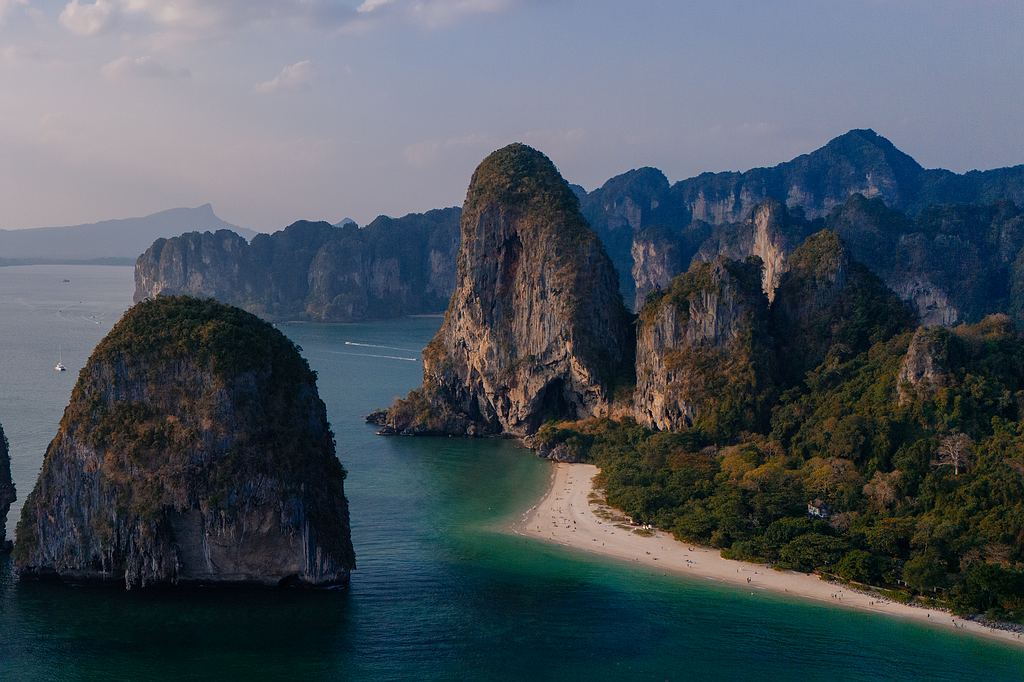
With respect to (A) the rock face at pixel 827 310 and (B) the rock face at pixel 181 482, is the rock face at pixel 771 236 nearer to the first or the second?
(A) the rock face at pixel 827 310

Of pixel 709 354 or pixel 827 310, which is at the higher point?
pixel 827 310

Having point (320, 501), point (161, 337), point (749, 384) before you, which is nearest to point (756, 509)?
point (749, 384)

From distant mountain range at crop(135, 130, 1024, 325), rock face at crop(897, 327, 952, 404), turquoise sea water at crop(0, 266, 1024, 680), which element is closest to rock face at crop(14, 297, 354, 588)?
turquoise sea water at crop(0, 266, 1024, 680)

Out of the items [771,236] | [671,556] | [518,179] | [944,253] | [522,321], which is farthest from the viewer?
[771,236]

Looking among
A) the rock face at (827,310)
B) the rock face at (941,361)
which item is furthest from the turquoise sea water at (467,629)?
the rock face at (827,310)

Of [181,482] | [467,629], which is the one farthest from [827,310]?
[181,482]

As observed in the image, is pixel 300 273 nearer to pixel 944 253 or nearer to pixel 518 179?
pixel 944 253
